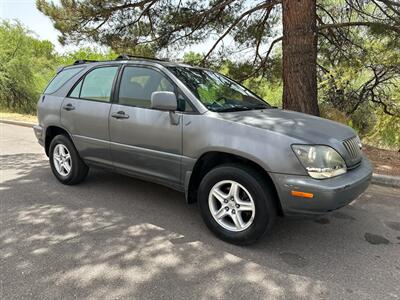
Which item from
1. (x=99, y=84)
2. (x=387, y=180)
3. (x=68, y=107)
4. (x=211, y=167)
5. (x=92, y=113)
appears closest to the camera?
(x=211, y=167)

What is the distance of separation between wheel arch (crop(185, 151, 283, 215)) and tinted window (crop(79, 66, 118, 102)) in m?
1.55

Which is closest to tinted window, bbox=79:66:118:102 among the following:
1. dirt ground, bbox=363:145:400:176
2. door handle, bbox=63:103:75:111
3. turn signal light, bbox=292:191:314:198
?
door handle, bbox=63:103:75:111

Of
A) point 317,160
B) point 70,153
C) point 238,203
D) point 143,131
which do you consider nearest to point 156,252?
point 238,203

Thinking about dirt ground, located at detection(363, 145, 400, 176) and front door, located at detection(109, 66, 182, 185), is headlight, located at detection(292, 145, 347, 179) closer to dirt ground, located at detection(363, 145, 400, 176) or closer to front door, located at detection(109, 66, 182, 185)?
front door, located at detection(109, 66, 182, 185)

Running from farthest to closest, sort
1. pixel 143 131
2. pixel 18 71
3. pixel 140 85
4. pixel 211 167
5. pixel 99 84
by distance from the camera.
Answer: pixel 18 71
pixel 99 84
pixel 140 85
pixel 143 131
pixel 211 167

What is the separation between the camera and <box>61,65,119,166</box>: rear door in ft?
14.1

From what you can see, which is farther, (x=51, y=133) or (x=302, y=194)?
(x=51, y=133)

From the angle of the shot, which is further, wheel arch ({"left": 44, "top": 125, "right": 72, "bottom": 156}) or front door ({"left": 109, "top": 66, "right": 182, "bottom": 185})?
wheel arch ({"left": 44, "top": 125, "right": 72, "bottom": 156})

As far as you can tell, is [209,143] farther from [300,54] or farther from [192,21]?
[192,21]

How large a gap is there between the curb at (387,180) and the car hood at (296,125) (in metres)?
2.17

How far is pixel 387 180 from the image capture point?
A: 5.24 meters

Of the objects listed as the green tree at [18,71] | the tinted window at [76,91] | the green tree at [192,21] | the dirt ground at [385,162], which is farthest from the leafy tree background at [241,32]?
the green tree at [18,71]

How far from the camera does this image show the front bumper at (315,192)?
2861mm

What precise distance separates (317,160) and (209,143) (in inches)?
39.7
